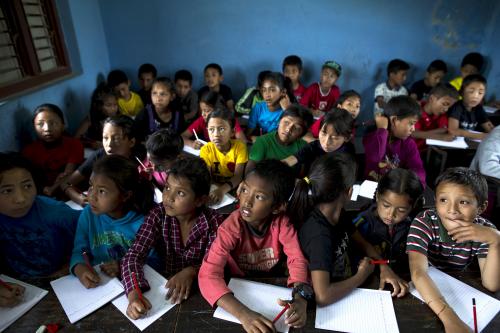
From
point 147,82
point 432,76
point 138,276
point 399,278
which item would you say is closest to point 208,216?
point 138,276

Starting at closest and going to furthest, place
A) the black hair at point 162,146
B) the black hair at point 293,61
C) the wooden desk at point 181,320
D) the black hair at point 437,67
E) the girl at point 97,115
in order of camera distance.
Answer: the wooden desk at point 181,320 < the black hair at point 162,146 < the girl at point 97,115 < the black hair at point 293,61 < the black hair at point 437,67

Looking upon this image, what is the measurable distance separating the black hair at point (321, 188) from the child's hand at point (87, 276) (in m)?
0.71

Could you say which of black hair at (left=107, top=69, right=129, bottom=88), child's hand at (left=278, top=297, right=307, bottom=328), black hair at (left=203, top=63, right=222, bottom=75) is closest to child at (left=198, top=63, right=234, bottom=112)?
black hair at (left=203, top=63, right=222, bottom=75)

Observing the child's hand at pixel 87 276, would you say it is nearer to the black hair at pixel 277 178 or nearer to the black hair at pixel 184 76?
the black hair at pixel 277 178

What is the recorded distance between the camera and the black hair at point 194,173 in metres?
1.20

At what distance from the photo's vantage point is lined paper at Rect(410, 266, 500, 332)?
0.89m

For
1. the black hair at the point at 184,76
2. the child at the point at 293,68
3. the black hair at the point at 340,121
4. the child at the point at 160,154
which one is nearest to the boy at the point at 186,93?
the black hair at the point at 184,76

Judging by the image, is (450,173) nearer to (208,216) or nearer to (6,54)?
(208,216)

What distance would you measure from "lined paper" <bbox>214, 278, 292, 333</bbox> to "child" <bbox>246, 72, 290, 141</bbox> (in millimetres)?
1947

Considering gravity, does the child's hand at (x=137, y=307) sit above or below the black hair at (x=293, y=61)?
below

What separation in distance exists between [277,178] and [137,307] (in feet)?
1.96

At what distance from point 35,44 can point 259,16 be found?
93.9 inches

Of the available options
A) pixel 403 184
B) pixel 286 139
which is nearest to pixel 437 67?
pixel 286 139

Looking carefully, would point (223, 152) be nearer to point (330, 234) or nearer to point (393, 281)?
point (330, 234)
